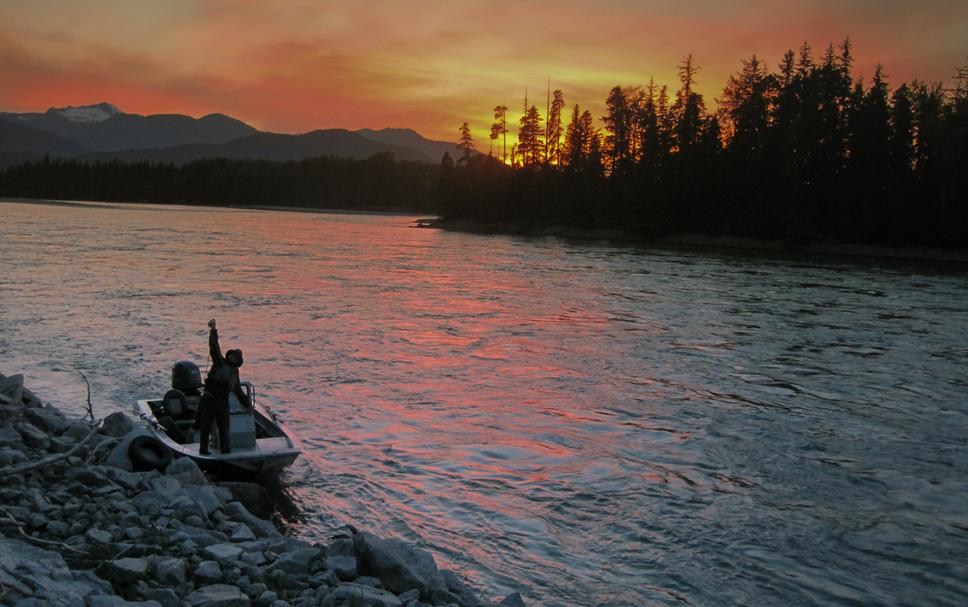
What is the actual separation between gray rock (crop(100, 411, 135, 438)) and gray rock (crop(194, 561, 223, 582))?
214 inches

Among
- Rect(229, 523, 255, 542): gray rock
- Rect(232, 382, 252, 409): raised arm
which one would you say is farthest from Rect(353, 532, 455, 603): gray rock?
Rect(232, 382, 252, 409): raised arm

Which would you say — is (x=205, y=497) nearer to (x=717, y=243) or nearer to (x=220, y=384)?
(x=220, y=384)

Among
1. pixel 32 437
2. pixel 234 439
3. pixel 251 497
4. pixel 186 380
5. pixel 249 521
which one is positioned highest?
pixel 186 380

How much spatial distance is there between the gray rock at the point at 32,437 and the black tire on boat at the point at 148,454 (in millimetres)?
1257

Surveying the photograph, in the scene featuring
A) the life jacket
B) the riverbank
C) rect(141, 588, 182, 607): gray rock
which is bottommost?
rect(141, 588, 182, 607): gray rock

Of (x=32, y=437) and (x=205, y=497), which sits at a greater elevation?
(x=32, y=437)

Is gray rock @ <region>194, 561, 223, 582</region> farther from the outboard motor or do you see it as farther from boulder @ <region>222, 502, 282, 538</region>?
the outboard motor

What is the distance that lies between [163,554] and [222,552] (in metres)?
0.54

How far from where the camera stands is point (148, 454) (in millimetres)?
10164

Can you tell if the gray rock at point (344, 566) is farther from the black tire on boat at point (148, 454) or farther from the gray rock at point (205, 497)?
the black tire on boat at point (148, 454)

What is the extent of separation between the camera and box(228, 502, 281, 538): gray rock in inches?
342

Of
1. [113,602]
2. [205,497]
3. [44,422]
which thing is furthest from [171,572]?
[44,422]

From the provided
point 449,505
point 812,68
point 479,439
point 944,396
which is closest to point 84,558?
point 449,505

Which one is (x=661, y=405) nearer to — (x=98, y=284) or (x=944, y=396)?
(x=944, y=396)
